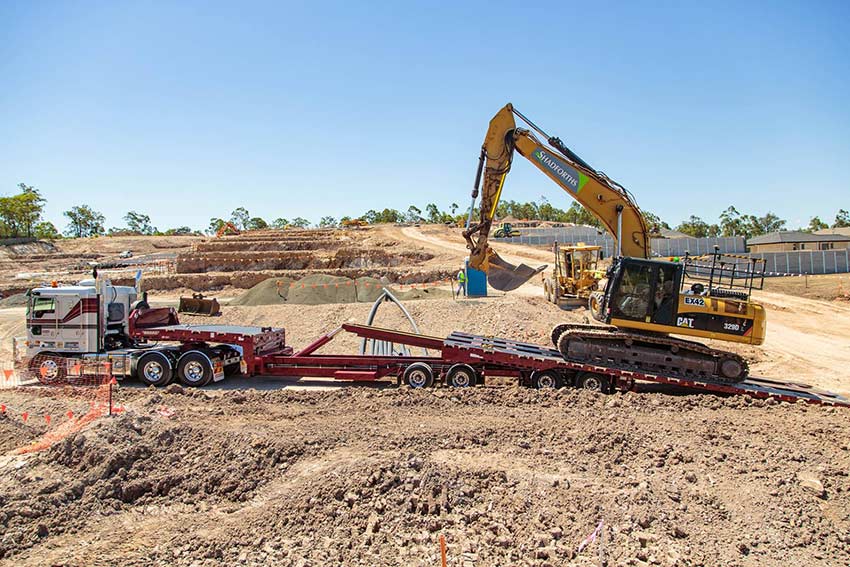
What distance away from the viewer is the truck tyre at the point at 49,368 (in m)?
12.4

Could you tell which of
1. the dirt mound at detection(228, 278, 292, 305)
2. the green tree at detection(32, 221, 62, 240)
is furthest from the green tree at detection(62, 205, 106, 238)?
the dirt mound at detection(228, 278, 292, 305)

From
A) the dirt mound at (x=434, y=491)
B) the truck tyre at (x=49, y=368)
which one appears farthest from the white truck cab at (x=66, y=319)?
the dirt mound at (x=434, y=491)

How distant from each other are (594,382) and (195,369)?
8.57 meters

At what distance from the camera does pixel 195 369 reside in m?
12.4

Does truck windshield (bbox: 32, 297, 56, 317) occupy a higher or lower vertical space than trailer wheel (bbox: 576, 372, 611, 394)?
higher

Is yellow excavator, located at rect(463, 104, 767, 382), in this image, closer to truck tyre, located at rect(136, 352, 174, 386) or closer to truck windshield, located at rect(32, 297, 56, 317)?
truck tyre, located at rect(136, 352, 174, 386)

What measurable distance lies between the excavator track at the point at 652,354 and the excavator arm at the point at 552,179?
199 centimetres

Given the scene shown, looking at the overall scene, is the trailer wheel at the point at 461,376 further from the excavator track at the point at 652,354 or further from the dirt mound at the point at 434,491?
the dirt mound at the point at 434,491

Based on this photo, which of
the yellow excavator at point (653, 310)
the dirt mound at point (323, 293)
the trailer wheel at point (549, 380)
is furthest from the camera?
the dirt mound at point (323, 293)

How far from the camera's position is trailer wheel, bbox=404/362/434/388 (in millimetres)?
11477

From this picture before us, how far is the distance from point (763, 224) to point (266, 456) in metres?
104

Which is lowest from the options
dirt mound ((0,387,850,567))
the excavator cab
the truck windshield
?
dirt mound ((0,387,850,567))

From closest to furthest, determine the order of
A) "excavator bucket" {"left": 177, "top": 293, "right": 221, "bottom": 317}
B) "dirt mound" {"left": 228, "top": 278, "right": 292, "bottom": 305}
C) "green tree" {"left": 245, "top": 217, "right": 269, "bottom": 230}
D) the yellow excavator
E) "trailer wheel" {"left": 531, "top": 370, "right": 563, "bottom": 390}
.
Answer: the yellow excavator
"trailer wheel" {"left": 531, "top": 370, "right": 563, "bottom": 390}
"excavator bucket" {"left": 177, "top": 293, "right": 221, "bottom": 317}
"dirt mound" {"left": 228, "top": 278, "right": 292, "bottom": 305}
"green tree" {"left": 245, "top": 217, "right": 269, "bottom": 230}

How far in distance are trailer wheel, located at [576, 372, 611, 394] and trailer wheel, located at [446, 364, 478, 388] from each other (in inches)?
82.6
